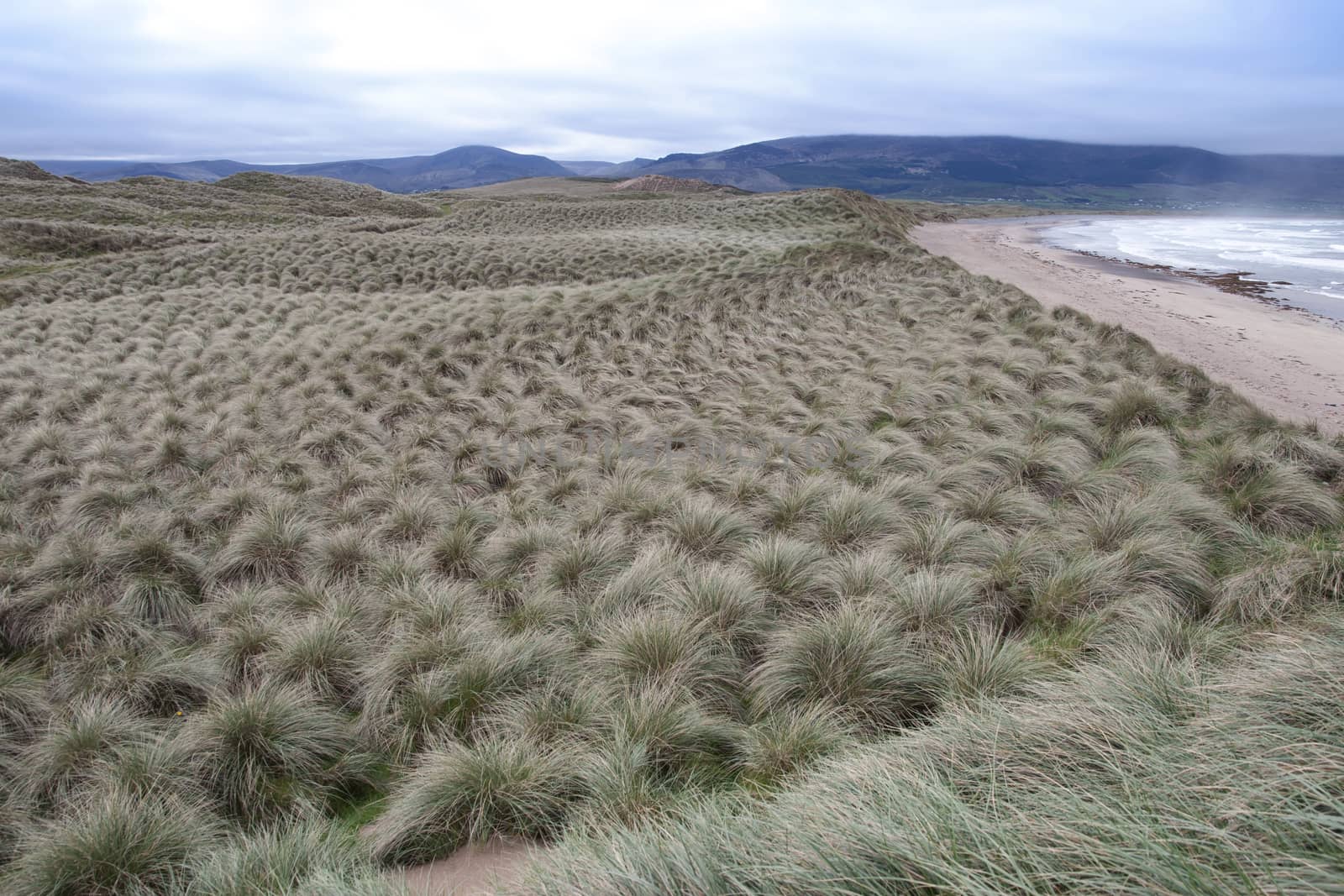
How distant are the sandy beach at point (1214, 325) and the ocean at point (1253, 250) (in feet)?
8.60

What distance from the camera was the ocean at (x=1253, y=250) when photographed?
70.3 feet

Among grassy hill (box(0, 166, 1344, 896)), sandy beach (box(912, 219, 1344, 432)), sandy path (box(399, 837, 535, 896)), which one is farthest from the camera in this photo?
sandy beach (box(912, 219, 1344, 432))

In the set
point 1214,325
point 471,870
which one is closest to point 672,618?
point 471,870

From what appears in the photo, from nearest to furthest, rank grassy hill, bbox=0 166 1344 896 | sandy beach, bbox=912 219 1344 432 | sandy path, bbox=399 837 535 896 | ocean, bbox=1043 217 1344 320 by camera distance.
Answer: grassy hill, bbox=0 166 1344 896, sandy path, bbox=399 837 535 896, sandy beach, bbox=912 219 1344 432, ocean, bbox=1043 217 1344 320

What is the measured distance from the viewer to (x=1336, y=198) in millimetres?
130375

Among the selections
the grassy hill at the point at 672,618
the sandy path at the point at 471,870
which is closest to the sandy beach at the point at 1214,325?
the grassy hill at the point at 672,618

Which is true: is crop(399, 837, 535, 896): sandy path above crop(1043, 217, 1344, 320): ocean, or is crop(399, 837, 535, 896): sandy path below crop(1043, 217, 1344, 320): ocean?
below

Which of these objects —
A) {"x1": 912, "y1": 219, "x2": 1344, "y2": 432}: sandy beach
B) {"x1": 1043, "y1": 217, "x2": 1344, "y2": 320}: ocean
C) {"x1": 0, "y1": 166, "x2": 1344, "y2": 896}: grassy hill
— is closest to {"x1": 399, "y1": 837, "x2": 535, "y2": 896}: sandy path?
{"x1": 0, "y1": 166, "x2": 1344, "y2": 896}: grassy hill

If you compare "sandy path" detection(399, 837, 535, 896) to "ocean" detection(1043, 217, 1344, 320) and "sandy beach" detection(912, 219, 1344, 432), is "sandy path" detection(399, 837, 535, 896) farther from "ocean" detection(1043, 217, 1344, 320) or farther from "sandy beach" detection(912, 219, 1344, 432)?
"ocean" detection(1043, 217, 1344, 320)

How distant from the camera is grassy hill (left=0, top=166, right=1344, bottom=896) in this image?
2.04 metres

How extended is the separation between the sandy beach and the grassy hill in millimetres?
2557

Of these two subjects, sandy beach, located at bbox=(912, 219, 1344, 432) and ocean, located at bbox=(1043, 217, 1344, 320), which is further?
ocean, located at bbox=(1043, 217, 1344, 320)

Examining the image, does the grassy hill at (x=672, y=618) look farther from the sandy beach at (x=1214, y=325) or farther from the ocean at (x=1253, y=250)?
the ocean at (x=1253, y=250)

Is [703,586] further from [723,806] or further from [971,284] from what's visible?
[971,284]
